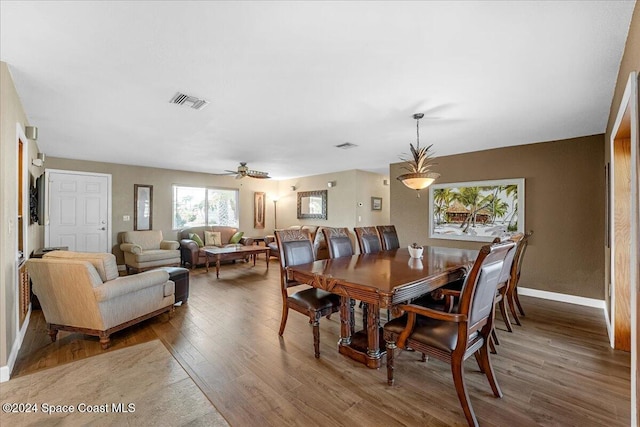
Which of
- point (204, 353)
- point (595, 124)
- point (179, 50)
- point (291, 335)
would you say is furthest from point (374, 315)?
point (595, 124)

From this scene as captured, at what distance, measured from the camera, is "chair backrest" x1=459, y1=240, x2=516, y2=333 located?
5.34ft

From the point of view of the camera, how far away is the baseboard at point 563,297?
12.8 feet

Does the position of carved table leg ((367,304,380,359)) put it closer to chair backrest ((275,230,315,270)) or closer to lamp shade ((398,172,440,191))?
chair backrest ((275,230,315,270))

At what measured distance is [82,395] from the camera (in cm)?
201

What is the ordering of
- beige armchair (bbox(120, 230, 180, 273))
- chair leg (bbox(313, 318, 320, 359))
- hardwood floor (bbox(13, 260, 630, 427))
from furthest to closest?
1. beige armchair (bbox(120, 230, 180, 273))
2. chair leg (bbox(313, 318, 320, 359))
3. hardwood floor (bbox(13, 260, 630, 427))

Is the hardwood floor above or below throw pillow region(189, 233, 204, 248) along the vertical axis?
below

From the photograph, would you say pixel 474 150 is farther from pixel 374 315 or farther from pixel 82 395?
pixel 82 395

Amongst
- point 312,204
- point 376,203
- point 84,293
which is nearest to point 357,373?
point 84,293

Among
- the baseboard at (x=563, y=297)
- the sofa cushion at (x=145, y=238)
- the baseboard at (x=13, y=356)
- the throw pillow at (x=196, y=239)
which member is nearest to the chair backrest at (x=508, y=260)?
the baseboard at (x=563, y=297)

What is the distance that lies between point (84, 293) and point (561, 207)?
6.01 metres

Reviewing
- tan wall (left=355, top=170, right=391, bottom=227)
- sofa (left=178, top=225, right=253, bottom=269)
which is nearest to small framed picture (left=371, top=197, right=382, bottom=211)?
tan wall (left=355, top=170, right=391, bottom=227)

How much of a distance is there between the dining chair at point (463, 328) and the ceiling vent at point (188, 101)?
2642 mm

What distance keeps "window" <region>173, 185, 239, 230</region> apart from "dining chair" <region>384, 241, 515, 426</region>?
669cm

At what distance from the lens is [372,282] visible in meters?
2.02
